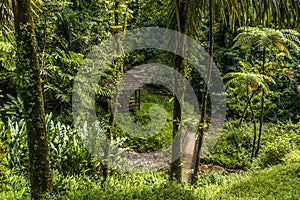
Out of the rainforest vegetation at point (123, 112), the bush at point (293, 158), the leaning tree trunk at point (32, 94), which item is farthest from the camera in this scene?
the bush at point (293, 158)

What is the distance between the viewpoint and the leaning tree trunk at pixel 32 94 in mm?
2363

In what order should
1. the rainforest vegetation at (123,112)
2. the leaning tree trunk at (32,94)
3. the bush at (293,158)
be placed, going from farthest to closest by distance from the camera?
the bush at (293,158) < the rainforest vegetation at (123,112) < the leaning tree trunk at (32,94)

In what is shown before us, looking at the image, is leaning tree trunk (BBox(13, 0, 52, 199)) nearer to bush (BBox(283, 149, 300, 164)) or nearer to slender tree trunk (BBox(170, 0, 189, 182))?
slender tree trunk (BBox(170, 0, 189, 182))

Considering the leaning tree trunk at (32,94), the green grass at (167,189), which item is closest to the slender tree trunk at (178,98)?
the green grass at (167,189)

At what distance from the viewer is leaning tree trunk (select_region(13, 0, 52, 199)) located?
2.36m

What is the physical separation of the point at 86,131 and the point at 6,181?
1.63 metres

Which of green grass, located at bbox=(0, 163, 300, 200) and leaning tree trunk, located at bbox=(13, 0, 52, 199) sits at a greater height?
leaning tree trunk, located at bbox=(13, 0, 52, 199)

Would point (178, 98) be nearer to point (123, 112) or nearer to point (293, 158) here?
point (293, 158)

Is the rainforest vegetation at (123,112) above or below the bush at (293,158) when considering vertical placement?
above

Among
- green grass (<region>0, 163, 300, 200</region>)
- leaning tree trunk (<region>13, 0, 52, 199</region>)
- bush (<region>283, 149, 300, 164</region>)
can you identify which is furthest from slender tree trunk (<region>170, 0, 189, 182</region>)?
bush (<region>283, 149, 300, 164</region>)

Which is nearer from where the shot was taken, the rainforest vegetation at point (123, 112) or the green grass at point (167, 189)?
the rainforest vegetation at point (123, 112)

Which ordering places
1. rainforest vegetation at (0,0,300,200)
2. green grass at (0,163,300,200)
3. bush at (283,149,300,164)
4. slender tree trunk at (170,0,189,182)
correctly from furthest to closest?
bush at (283,149,300,164)
slender tree trunk at (170,0,189,182)
green grass at (0,163,300,200)
rainforest vegetation at (0,0,300,200)

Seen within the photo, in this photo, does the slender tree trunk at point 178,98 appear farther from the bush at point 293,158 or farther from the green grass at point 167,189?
the bush at point 293,158

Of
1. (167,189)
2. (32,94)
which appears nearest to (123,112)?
(167,189)
